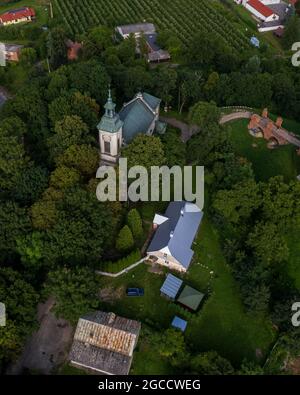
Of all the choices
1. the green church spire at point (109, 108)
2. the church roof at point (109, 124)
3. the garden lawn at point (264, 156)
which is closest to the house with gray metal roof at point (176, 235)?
the church roof at point (109, 124)

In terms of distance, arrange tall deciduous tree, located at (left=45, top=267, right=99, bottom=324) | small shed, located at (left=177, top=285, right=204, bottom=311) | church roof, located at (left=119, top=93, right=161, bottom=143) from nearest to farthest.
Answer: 1. tall deciduous tree, located at (left=45, top=267, right=99, bottom=324)
2. small shed, located at (left=177, top=285, right=204, bottom=311)
3. church roof, located at (left=119, top=93, right=161, bottom=143)

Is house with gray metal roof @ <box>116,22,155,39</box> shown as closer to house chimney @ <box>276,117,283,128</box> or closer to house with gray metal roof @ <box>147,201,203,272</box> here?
house chimney @ <box>276,117,283,128</box>

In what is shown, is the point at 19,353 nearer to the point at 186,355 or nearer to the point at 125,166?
the point at 186,355

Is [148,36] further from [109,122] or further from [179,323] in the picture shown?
[179,323]

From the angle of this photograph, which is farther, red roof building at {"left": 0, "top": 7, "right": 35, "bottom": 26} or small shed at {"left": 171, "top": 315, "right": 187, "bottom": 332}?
red roof building at {"left": 0, "top": 7, "right": 35, "bottom": 26}

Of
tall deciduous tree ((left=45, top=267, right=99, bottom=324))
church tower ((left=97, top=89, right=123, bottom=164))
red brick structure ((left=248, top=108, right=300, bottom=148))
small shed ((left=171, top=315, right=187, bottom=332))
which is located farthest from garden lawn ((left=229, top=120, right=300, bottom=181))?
tall deciduous tree ((left=45, top=267, right=99, bottom=324))

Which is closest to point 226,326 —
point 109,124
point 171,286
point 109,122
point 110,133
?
point 171,286

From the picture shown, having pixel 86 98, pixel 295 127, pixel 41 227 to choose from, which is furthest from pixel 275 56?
pixel 41 227
